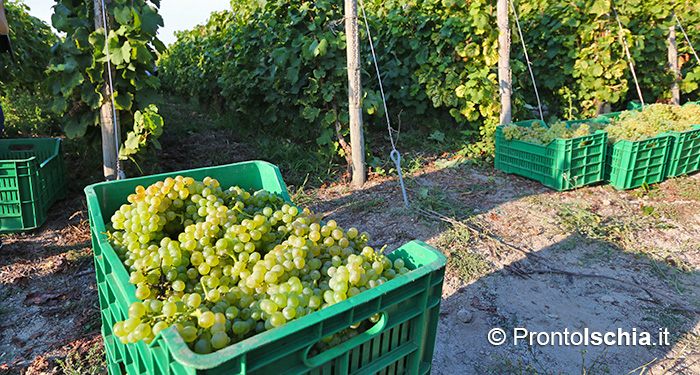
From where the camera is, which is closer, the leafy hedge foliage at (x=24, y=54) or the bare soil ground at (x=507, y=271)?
the bare soil ground at (x=507, y=271)

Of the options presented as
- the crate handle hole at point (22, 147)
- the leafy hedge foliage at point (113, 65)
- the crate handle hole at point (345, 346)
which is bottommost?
the crate handle hole at point (22, 147)

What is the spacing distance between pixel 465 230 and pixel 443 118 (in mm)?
3889

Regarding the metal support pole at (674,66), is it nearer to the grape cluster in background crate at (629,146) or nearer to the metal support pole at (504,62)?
the grape cluster in background crate at (629,146)

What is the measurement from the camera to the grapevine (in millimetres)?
1035

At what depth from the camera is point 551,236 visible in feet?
11.6

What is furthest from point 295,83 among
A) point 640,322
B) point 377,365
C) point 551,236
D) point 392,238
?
point 377,365

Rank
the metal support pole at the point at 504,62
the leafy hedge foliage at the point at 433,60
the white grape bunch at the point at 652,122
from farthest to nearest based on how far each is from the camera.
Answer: the metal support pole at the point at 504,62
the leafy hedge foliage at the point at 433,60
the white grape bunch at the point at 652,122

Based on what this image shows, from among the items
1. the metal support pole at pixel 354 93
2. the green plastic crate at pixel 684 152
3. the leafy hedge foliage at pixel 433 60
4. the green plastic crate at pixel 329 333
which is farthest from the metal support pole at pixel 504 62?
the green plastic crate at pixel 329 333

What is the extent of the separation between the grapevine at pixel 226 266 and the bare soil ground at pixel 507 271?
3.59ft

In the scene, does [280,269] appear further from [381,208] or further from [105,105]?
[105,105]

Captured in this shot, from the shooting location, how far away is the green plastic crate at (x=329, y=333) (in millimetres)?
869

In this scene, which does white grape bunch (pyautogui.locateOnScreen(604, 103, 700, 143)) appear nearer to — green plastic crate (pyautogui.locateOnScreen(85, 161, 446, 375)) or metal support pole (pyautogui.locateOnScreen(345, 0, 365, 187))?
metal support pole (pyautogui.locateOnScreen(345, 0, 365, 187))

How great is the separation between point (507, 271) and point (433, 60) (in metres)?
4.10

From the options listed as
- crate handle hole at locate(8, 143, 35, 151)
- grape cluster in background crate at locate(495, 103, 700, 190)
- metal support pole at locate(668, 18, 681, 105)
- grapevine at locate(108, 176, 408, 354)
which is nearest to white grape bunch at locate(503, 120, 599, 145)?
grape cluster in background crate at locate(495, 103, 700, 190)
